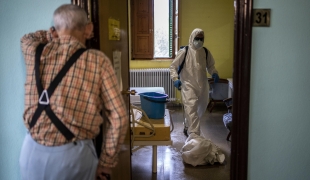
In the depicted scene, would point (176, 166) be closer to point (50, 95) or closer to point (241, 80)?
point (241, 80)

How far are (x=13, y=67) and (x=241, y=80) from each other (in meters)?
1.32

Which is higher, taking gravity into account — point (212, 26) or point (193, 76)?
point (212, 26)

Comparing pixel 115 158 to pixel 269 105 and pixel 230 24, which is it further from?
pixel 230 24

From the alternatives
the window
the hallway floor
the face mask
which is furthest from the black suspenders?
the window

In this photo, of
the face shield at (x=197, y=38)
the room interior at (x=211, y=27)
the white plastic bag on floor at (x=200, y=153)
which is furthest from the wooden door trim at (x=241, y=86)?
the room interior at (x=211, y=27)

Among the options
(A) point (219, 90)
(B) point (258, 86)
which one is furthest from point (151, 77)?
(B) point (258, 86)

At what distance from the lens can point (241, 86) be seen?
1.89m

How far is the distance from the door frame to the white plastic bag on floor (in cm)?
145

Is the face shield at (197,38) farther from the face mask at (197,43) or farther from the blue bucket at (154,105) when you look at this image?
the blue bucket at (154,105)

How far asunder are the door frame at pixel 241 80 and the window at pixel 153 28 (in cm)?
450

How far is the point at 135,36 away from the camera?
6.33 meters

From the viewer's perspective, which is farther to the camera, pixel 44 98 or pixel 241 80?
pixel 241 80

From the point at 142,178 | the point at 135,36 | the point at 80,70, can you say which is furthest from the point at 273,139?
the point at 135,36

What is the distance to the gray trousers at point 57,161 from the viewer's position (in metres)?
1.32
